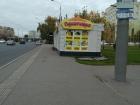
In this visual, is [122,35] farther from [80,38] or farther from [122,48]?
[80,38]

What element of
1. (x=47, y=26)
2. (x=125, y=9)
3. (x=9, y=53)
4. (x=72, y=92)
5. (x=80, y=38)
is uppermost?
(x=47, y=26)

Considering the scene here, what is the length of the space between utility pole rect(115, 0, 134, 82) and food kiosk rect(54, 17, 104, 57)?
2125 centimetres

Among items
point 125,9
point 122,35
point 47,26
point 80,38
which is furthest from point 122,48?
point 47,26

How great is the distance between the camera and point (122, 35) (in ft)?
53.5

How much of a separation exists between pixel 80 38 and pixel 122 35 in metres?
21.8

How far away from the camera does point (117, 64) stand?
53.9 ft

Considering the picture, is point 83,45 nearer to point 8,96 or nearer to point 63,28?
point 63,28

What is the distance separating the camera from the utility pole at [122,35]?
52.6 feet

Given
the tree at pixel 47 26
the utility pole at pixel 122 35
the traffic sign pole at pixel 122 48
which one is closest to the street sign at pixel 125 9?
the utility pole at pixel 122 35

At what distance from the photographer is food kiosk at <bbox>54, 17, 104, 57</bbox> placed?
37.7m

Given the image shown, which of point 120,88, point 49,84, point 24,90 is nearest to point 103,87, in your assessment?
point 120,88

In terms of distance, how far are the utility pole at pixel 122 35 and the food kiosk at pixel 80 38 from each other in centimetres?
2125

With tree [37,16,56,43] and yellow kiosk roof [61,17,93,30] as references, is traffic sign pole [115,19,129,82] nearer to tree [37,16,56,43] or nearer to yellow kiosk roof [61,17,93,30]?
yellow kiosk roof [61,17,93,30]

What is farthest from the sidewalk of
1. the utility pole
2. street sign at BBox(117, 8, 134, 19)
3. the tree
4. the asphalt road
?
the tree
